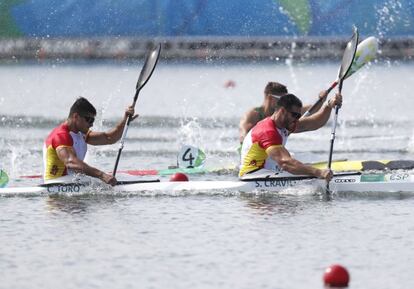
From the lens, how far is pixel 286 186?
18703 mm

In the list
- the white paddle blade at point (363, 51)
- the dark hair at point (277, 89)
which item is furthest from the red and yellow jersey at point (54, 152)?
the white paddle blade at point (363, 51)

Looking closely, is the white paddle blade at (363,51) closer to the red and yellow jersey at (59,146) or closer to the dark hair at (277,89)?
the dark hair at (277,89)

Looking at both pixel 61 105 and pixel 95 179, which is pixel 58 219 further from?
pixel 61 105

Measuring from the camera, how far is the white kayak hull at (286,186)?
61.4ft

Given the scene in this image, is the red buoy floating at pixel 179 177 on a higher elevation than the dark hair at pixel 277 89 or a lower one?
lower

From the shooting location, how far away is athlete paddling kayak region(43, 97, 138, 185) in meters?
18.6

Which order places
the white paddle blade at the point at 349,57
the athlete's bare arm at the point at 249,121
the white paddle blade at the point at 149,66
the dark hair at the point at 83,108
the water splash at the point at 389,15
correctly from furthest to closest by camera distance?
the water splash at the point at 389,15 < the athlete's bare arm at the point at 249,121 < the white paddle blade at the point at 149,66 < the white paddle blade at the point at 349,57 < the dark hair at the point at 83,108

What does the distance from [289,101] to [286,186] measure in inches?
49.0

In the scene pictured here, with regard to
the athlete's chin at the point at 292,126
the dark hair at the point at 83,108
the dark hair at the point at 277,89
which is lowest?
the athlete's chin at the point at 292,126

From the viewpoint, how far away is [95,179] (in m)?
19.0

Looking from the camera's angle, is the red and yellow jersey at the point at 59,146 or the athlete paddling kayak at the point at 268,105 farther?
the athlete paddling kayak at the point at 268,105

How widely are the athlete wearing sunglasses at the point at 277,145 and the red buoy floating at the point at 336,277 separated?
506cm

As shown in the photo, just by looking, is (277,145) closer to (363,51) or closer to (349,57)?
(349,57)

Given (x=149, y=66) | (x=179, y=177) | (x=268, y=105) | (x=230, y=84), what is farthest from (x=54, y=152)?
(x=230, y=84)
